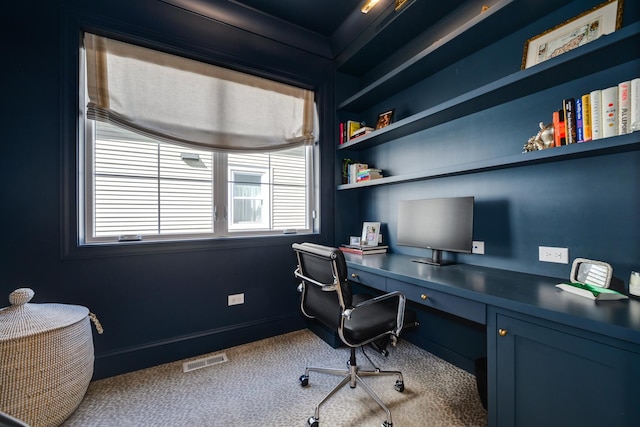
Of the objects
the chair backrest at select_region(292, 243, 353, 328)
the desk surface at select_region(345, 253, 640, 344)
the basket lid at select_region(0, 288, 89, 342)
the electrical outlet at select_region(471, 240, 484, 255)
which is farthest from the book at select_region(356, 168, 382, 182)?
the basket lid at select_region(0, 288, 89, 342)

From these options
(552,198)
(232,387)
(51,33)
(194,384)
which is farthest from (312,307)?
(51,33)

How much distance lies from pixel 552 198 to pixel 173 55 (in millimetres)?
2905

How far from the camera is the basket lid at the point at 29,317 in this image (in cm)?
132

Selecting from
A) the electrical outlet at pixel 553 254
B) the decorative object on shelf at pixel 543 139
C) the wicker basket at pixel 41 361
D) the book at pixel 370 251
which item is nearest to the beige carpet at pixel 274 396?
the wicker basket at pixel 41 361

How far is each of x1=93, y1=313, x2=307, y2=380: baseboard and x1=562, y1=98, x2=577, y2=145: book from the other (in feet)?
7.93

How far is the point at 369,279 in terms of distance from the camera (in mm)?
1945

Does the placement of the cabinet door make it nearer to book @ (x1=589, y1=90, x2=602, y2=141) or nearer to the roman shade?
book @ (x1=589, y1=90, x2=602, y2=141)

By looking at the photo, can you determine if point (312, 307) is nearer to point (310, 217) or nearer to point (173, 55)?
point (310, 217)

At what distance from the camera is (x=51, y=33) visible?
175cm

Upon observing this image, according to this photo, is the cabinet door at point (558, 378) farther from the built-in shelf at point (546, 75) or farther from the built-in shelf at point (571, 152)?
the built-in shelf at point (546, 75)

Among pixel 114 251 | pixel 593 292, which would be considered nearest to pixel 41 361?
pixel 114 251

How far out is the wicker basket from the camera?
1.26m

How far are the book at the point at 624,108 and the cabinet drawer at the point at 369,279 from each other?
1388 millimetres

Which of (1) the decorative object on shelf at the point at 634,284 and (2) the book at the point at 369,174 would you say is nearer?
(1) the decorative object on shelf at the point at 634,284
